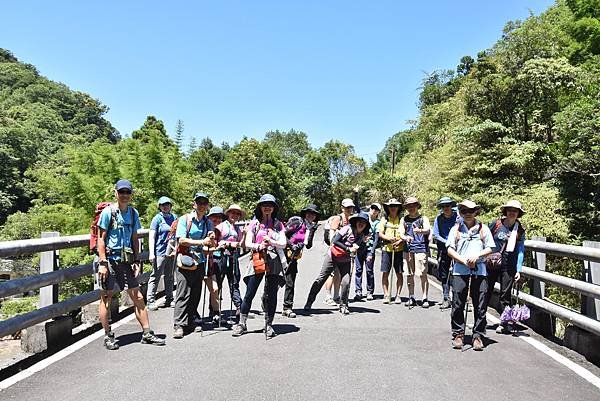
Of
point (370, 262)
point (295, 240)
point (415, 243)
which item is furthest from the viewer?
point (370, 262)

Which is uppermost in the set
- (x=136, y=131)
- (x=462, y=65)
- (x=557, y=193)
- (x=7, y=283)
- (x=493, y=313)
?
(x=462, y=65)

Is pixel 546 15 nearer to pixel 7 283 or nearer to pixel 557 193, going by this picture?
pixel 557 193

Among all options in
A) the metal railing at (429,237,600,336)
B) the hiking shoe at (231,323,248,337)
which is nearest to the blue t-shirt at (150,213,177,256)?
the hiking shoe at (231,323,248,337)

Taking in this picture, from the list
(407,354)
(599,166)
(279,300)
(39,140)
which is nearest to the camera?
(407,354)

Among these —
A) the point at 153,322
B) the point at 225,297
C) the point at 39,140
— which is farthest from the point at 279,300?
the point at 39,140

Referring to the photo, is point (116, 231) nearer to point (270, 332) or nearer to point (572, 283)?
point (270, 332)

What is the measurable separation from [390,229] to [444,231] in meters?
1.05

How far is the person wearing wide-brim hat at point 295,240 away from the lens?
26.6 ft

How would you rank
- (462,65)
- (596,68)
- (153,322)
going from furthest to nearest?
1. (462,65)
2. (596,68)
3. (153,322)

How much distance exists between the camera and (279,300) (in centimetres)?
1023

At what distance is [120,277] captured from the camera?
634cm

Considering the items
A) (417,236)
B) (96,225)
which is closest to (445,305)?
(417,236)

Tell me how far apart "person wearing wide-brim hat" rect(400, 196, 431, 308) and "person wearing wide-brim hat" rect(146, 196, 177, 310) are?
4.14 m

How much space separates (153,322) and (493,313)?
17.5ft
